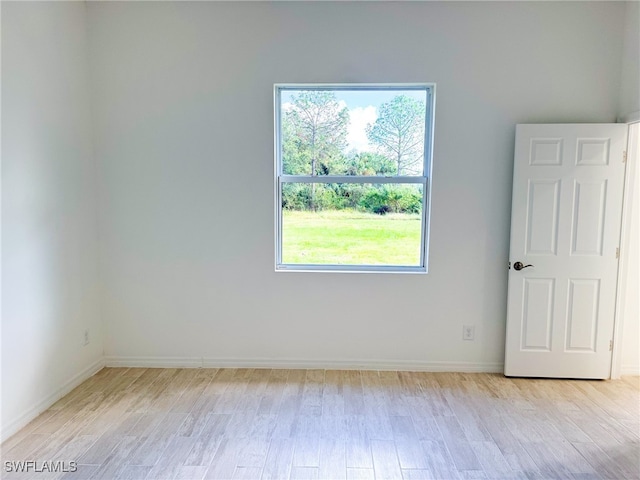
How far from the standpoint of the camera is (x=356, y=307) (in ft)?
10.3

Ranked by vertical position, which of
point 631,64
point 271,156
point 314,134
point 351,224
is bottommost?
point 351,224

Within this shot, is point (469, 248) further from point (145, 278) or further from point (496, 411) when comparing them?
point (145, 278)

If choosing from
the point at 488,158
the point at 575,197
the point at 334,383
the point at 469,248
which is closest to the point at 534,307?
the point at 469,248

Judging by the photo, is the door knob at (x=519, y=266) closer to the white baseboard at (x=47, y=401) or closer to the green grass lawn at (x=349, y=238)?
the green grass lawn at (x=349, y=238)

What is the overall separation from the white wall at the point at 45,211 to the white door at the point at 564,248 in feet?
11.2

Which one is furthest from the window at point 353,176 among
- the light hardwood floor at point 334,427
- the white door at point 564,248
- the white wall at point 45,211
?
the white wall at point 45,211

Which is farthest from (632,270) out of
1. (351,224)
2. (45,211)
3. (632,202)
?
(45,211)

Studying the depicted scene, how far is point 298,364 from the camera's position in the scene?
125 inches

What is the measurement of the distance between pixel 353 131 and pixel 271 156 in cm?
72

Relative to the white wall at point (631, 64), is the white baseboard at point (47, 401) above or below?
below

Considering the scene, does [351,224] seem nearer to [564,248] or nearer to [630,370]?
[564,248]

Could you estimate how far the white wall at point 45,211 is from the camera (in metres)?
2.29

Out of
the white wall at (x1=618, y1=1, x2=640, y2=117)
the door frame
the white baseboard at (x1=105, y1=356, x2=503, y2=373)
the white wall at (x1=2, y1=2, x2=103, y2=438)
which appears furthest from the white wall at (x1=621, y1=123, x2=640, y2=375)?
the white wall at (x1=2, y1=2, x2=103, y2=438)

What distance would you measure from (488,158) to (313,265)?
66.1 inches
